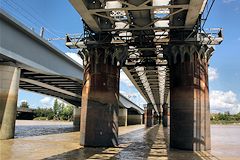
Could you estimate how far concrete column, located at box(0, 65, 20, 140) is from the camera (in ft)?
76.6

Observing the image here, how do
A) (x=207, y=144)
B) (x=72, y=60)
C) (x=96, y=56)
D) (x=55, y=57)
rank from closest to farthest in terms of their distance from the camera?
(x=207, y=144)
(x=96, y=56)
(x=55, y=57)
(x=72, y=60)

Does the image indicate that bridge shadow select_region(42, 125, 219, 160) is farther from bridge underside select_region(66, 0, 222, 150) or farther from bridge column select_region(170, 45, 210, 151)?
bridge underside select_region(66, 0, 222, 150)

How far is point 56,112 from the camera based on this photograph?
525 ft

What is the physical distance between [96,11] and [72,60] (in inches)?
735

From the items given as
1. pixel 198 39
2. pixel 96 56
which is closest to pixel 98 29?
pixel 96 56

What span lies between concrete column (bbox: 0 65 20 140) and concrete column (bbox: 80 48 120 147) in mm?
6968

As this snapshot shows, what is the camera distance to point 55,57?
3148cm

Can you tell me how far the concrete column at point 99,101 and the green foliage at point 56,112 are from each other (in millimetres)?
128510

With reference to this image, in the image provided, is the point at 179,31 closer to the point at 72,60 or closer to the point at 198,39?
the point at 198,39

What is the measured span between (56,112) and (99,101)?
145 meters

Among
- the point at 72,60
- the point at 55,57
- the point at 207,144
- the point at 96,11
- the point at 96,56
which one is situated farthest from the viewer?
the point at 72,60

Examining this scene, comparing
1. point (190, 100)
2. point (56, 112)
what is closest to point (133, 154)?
point (190, 100)

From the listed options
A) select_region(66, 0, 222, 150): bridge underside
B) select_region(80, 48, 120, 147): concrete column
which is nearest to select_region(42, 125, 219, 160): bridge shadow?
select_region(80, 48, 120, 147): concrete column

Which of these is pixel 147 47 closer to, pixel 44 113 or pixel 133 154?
pixel 133 154
